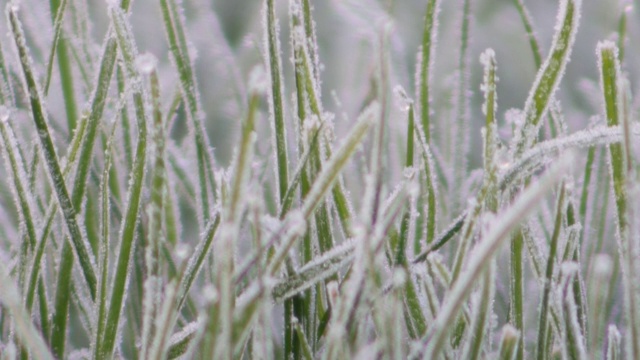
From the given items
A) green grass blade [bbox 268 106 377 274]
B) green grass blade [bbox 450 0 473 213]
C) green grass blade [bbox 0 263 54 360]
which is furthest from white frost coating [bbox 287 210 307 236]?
green grass blade [bbox 450 0 473 213]

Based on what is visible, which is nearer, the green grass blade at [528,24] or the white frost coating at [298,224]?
the white frost coating at [298,224]

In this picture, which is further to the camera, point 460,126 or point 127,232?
point 460,126

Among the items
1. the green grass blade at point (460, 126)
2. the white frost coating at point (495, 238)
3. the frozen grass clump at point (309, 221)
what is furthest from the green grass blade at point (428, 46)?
the white frost coating at point (495, 238)

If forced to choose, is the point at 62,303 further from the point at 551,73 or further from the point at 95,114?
the point at 551,73

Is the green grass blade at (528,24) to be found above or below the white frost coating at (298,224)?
above

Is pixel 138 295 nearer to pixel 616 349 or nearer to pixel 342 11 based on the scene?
pixel 616 349

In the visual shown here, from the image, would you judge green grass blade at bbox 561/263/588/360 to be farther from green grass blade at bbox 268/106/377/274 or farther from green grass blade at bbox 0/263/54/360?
green grass blade at bbox 0/263/54/360

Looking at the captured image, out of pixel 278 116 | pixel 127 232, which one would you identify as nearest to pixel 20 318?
pixel 127 232

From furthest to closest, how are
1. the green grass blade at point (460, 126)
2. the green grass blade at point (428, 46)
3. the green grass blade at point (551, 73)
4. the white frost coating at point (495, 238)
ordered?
the green grass blade at point (460, 126)
the green grass blade at point (428, 46)
the green grass blade at point (551, 73)
the white frost coating at point (495, 238)

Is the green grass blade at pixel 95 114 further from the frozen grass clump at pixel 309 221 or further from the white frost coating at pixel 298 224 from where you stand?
the white frost coating at pixel 298 224
